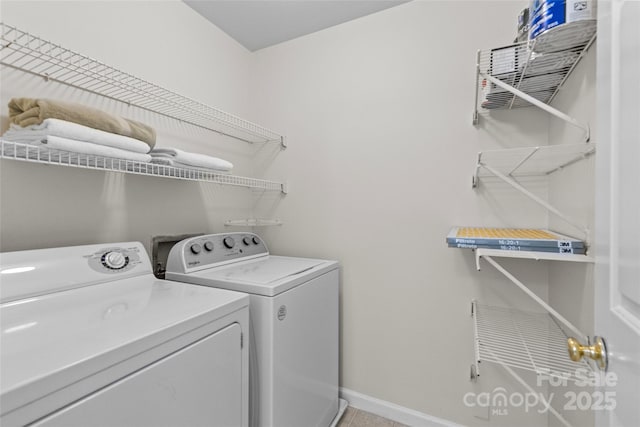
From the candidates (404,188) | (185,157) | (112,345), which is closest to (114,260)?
(185,157)

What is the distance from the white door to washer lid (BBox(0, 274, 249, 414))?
0.96 metres

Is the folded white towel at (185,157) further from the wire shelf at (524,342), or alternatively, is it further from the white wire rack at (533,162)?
the wire shelf at (524,342)

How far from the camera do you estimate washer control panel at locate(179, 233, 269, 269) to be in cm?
140

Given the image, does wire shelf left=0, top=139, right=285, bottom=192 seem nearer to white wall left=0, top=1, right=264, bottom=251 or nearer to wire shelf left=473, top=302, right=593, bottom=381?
white wall left=0, top=1, right=264, bottom=251

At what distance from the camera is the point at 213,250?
1.53 meters

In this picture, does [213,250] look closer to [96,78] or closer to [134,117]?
[134,117]

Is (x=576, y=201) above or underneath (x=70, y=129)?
underneath

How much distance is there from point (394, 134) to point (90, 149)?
4.74 feet

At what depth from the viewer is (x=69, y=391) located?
0.57 meters

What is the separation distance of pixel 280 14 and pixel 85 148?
55.2 inches

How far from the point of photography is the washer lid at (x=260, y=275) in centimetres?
117

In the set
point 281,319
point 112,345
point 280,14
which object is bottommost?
point 281,319

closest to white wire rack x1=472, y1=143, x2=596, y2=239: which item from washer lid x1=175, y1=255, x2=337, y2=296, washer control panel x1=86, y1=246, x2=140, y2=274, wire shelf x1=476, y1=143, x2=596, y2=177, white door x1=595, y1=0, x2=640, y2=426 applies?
wire shelf x1=476, y1=143, x2=596, y2=177

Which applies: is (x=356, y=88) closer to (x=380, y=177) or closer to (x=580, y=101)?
(x=380, y=177)
